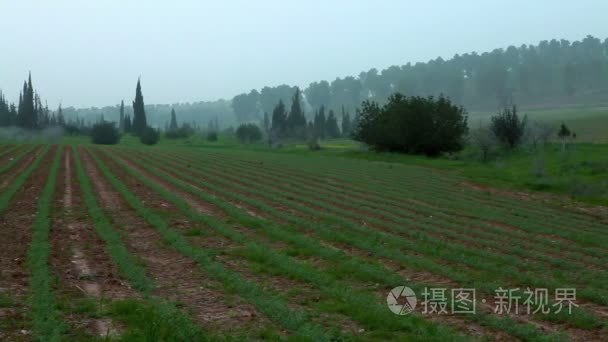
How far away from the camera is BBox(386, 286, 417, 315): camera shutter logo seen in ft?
22.5

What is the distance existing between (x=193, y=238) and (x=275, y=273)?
3.13 meters

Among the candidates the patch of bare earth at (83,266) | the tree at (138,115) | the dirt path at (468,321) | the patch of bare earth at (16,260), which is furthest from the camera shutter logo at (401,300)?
the tree at (138,115)

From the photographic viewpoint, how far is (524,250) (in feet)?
35.0

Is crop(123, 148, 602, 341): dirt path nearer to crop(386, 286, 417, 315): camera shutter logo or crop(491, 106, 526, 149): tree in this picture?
crop(386, 286, 417, 315): camera shutter logo

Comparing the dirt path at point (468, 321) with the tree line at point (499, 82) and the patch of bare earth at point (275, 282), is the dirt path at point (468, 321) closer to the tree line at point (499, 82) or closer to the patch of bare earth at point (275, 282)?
the patch of bare earth at point (275, 282)

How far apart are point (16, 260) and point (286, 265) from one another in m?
4.06

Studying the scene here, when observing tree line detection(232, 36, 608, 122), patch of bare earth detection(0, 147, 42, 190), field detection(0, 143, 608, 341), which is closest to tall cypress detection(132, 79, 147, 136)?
tree line detection(232, 36, 608, 122)

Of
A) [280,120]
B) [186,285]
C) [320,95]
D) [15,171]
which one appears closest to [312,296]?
[186,285]

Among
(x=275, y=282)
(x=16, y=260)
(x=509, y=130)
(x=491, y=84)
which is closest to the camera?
(x=275, y=282)

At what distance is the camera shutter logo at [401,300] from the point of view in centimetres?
685

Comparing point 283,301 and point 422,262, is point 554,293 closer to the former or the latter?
point 422,262

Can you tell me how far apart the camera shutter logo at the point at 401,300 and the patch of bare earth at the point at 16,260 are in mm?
3838

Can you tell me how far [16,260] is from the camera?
29.8 ft

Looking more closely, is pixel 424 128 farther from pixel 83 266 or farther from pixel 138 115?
pixel 138 115
